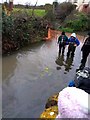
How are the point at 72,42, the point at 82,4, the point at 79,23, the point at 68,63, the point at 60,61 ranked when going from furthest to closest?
the point at 82,4 → the point at 79,23 → the point at 60,61 → the point at 68,63 → the point at 72,42

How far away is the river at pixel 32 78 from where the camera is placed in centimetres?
659

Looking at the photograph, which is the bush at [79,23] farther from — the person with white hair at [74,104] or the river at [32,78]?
the person with white hair at [74,104]

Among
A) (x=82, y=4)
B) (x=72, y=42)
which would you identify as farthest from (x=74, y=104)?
(x=82, y=4)

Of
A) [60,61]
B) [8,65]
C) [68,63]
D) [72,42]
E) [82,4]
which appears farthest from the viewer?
[82,4]

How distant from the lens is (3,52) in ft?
35.4

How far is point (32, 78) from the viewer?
27.8 ft

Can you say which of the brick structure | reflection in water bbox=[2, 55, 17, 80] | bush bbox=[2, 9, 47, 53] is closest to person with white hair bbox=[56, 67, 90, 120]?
reflection in water bbox=[2, 55, 17, 80]

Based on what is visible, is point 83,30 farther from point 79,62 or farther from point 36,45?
point 79,62

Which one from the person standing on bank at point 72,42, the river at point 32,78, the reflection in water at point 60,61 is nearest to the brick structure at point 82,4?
the river at point 32,78

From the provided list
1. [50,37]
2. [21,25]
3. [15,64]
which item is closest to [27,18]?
[21,25]

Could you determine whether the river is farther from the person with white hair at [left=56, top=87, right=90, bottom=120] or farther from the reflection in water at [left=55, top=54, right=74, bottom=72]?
the person with white hair at [left=56, top=87, right=90, bottom=120]

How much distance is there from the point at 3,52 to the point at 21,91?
3.72 meters

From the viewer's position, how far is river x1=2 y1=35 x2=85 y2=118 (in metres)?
6.59

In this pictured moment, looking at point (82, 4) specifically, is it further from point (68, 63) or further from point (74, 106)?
point (74, 106)
